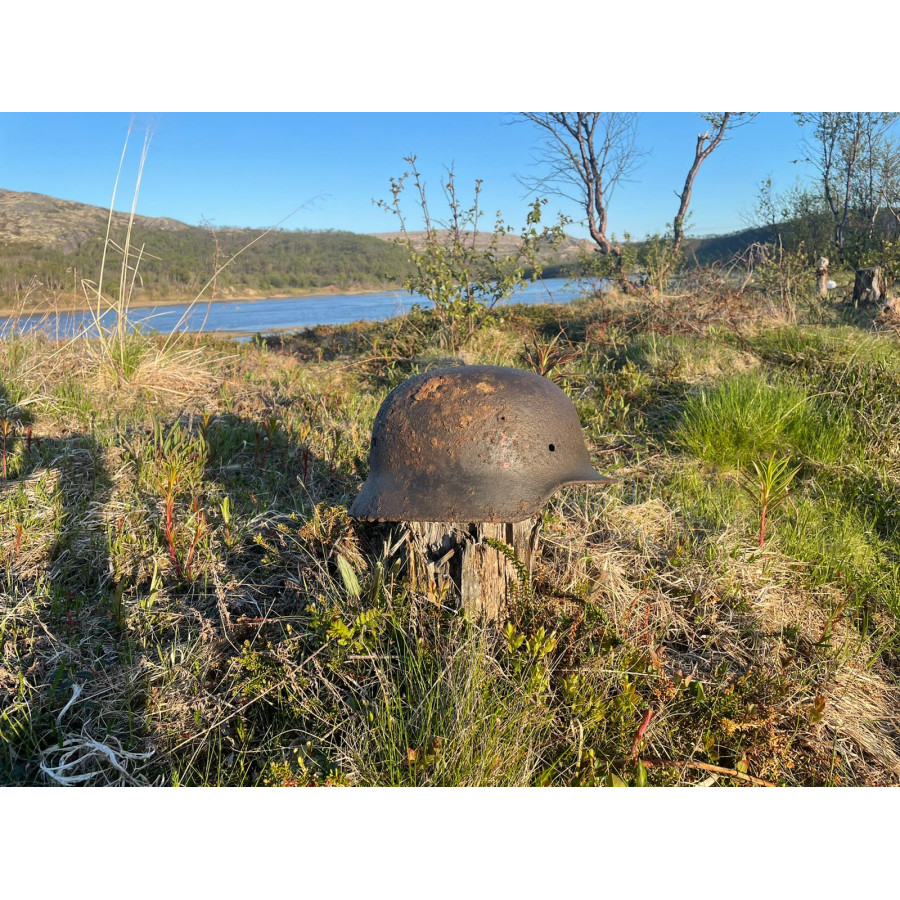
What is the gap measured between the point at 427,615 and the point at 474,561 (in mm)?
318

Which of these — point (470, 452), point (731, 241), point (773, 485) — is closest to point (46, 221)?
point (470, 452)

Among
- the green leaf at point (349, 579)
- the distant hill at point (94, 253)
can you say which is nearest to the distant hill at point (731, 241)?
the distant hill at point (94, 253)

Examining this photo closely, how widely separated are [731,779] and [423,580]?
1.43 meters

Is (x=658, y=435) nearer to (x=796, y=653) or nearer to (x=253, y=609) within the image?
(x=796, y=653)

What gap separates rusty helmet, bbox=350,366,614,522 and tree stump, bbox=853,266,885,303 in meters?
8.24

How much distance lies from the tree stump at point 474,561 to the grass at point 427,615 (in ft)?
0.28

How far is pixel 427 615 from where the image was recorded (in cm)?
263

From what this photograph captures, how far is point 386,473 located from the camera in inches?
106

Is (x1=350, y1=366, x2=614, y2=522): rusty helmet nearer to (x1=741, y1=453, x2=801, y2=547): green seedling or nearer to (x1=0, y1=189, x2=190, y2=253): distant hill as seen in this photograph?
(x1=741, y1=453, x2=801, y2=547): green seedling

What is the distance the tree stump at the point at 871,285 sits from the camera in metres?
8.48

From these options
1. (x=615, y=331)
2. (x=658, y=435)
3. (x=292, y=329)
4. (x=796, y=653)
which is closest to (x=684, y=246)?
(x=615, y=331)

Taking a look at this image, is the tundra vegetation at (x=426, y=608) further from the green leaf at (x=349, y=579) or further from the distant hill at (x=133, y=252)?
the distant hill at (x=133, y=252)

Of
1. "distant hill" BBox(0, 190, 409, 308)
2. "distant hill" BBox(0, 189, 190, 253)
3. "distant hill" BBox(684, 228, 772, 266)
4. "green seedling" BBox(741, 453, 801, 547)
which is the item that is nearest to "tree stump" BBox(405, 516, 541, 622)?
"green seedling" BBox(741, 453, 801, 547)

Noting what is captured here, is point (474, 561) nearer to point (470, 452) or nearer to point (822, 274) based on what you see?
point (470, 452)
